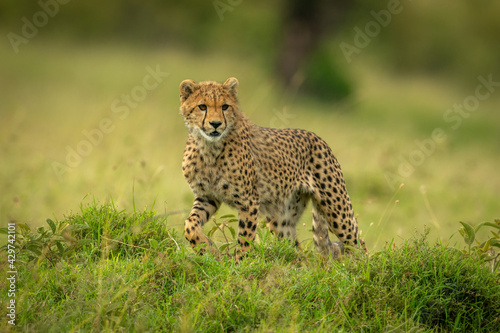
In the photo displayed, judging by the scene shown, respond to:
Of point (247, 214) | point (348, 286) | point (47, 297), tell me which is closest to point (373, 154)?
point (247, 214)

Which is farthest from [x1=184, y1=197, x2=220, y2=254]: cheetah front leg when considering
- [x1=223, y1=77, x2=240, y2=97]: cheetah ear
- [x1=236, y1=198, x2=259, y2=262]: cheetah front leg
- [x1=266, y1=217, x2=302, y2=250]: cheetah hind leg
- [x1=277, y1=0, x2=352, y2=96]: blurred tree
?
[x1=277, y1=0, x2=352, y2=96]: blurred tree

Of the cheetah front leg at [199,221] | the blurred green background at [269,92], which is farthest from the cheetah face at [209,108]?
the blurred green background at [269,92]

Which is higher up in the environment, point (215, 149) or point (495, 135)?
point (495, 135)

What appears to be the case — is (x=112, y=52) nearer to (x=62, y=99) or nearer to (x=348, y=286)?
(x=62, y=99)

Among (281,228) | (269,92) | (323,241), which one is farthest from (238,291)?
(269,92)

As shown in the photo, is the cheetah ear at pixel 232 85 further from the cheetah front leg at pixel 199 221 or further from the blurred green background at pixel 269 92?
the blurred green background at pixel 269 92

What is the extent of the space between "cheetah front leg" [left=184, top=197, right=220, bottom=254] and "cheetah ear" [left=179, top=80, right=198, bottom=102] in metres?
0.73

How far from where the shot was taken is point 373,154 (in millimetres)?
9461

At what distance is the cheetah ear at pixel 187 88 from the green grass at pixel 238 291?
116cm

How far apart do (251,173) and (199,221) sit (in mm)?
545

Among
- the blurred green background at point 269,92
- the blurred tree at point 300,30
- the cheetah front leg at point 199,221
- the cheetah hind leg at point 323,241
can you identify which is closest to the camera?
the cheetah front leg at point 199,221

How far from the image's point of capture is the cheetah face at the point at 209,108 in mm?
4137

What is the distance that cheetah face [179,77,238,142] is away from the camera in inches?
163

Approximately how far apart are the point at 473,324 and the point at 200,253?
Answer: 1.61m
